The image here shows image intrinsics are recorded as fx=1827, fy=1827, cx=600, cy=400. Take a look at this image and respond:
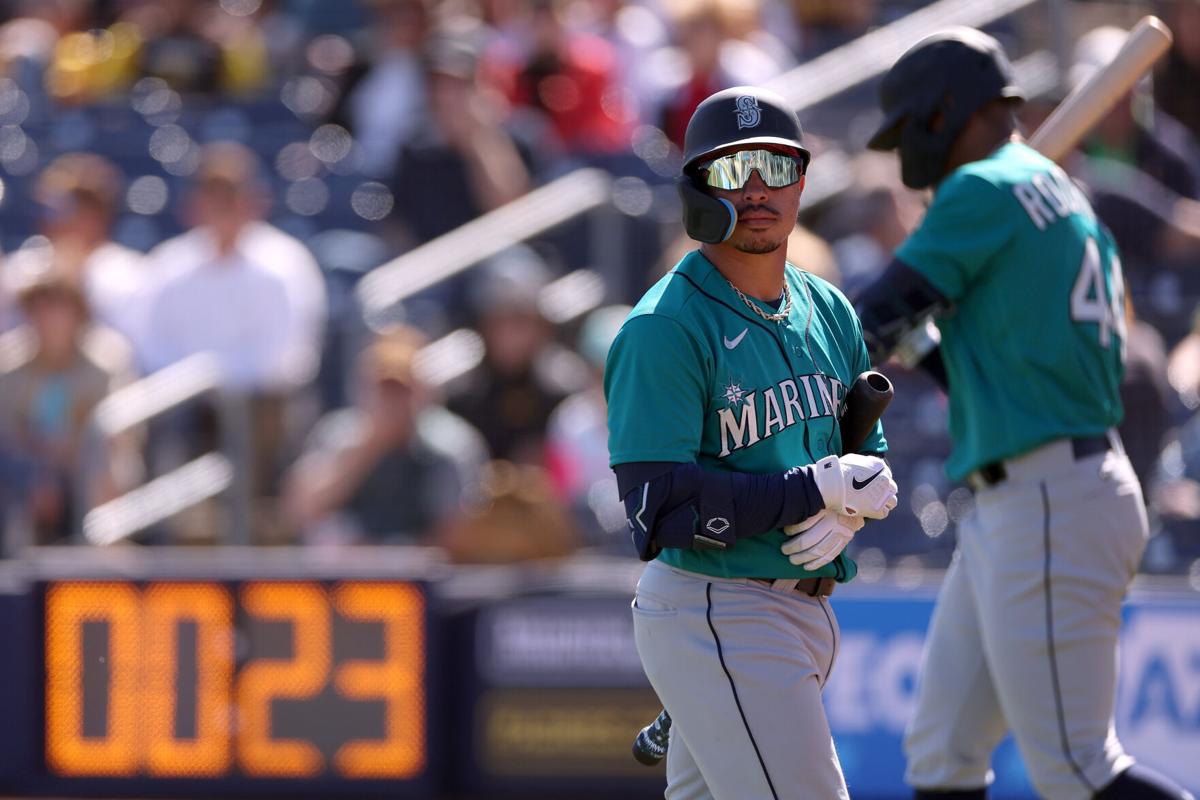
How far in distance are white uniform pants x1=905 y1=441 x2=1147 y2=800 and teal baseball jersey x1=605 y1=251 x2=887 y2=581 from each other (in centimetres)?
83

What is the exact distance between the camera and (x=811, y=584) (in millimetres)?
3711

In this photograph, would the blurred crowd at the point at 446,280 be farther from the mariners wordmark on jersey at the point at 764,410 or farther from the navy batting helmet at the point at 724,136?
the navy batting helmet at the point at 724,136

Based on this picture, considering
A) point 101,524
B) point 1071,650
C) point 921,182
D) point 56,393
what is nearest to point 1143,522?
point 1071,650

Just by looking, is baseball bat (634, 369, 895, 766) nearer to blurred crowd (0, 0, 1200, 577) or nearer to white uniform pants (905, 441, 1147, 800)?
white uniform pants (905, 441, 1147, 800)

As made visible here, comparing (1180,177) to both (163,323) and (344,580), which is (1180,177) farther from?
(163,323)

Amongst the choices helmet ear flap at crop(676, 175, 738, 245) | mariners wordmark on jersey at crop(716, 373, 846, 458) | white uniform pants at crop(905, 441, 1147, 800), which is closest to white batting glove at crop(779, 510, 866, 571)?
mariners wordmark on jersey at crop(716, 373, 846, 458)

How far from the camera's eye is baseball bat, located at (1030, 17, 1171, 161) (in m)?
5.03

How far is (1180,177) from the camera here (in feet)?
27.8

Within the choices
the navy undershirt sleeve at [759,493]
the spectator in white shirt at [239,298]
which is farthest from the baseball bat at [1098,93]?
the spectator in white shirt at [239,298]

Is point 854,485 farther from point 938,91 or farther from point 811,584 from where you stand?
point 938,91

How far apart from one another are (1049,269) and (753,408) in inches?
48.6

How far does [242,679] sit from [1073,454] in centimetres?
392

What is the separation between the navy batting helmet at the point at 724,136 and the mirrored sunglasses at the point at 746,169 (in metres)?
Result: 0.02

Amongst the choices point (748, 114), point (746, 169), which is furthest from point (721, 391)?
point (748, 114)
